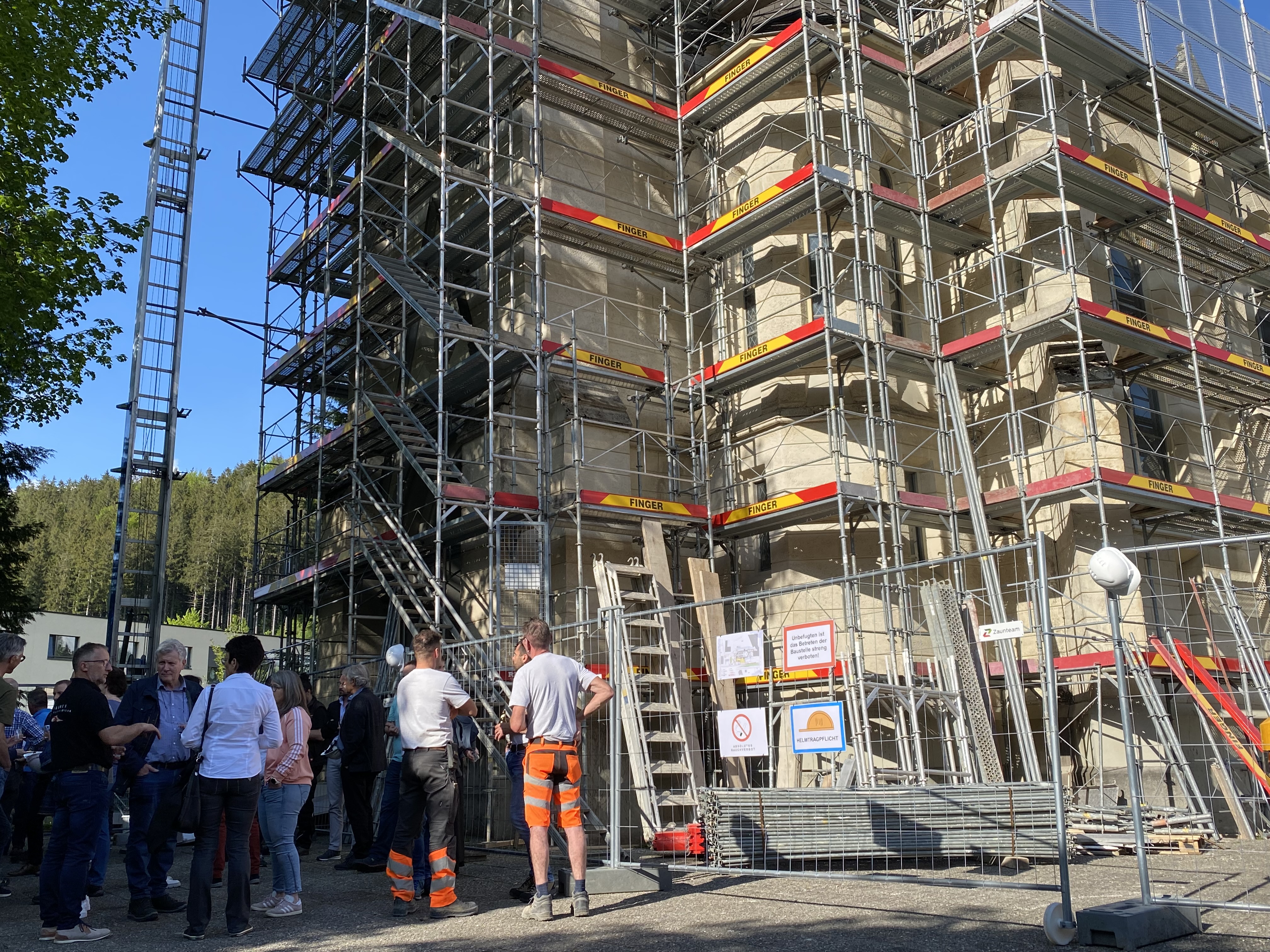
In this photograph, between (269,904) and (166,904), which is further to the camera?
(166,904)

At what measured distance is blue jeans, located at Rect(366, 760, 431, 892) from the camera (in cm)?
827

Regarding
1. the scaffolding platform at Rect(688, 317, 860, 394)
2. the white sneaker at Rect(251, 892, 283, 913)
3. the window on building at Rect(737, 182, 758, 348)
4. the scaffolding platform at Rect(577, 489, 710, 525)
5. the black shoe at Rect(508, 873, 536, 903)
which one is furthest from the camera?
the window on building at Rect(737, 182, 758, 348)

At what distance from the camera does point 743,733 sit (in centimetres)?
803

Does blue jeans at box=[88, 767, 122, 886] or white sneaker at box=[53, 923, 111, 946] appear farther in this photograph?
blue jeans at box=[88, 767, 122, 886]

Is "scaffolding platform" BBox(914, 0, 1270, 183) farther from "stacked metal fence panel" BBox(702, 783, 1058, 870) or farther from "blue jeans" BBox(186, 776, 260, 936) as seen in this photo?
"blue jeans" BBox(186, 776, 260, 936)

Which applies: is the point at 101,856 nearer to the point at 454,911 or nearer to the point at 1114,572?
the point at 454,911

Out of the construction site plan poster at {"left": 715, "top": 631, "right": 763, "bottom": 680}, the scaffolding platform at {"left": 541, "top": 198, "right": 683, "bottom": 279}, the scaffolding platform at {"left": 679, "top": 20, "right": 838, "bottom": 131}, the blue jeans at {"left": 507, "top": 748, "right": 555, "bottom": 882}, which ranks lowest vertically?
the blue jeans at {"left": 507, "top": 748, "right": 555, "bottom": 882}

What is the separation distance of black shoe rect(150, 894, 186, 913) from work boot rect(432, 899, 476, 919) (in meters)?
2.18

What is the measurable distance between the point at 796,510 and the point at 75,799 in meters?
12.3

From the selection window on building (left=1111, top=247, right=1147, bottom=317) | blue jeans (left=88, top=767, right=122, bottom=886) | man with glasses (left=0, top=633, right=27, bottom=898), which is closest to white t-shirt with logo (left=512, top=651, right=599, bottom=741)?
blue jeans (left=88, top=767, right=122, bottom=886)

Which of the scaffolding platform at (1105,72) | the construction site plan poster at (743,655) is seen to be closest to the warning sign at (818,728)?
the construction site plan poster at (743,655)

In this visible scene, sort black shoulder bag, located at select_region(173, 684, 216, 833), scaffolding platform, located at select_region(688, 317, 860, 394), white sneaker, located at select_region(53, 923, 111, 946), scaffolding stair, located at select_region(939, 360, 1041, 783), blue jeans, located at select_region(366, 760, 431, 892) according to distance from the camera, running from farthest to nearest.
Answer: scaffolding platform, located at select_region(688, 317, 860, 394) < scaffolding stair, located at select_region(939, 360, 1041, 783) < blue jeans, located at select_region(366, 760, 431, 892) < black shoulder bag, located at select_region(173, 684, 216, 833) < white sneaker, located at select_region(53, 923, 111, 946)

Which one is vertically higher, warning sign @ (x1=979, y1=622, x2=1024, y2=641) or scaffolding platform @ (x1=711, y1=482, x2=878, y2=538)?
scaffolding platform @ (x1=711, y1=482, x2=878, y2=538)

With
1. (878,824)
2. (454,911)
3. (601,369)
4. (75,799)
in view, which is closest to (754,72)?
(601,369)
